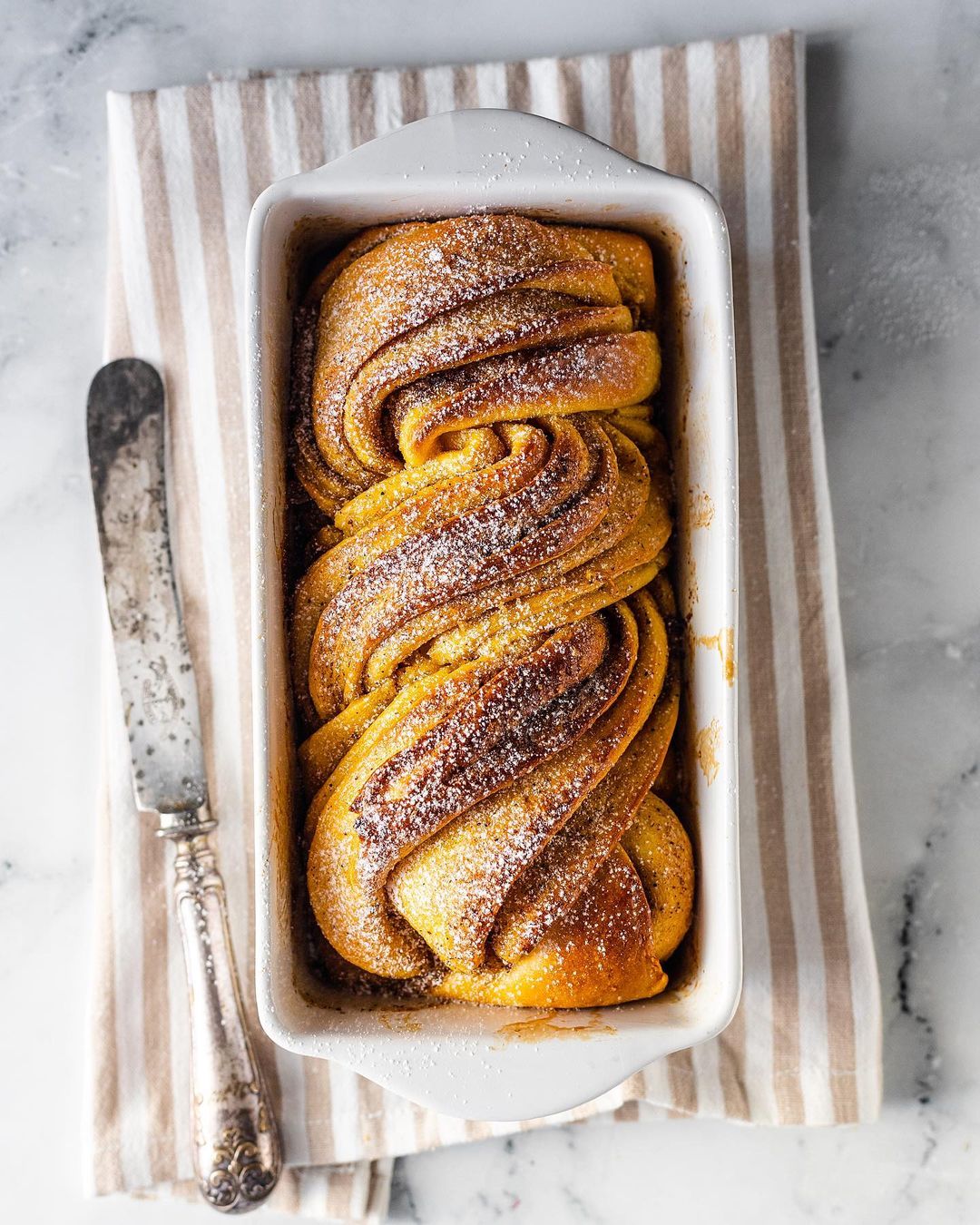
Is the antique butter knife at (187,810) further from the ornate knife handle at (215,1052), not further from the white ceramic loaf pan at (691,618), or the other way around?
the white ceramic loaf pan at (691,618)

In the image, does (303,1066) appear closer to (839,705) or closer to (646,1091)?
(646,1091)

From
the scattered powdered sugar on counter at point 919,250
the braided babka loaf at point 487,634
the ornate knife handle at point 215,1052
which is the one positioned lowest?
the ornate knife handle at point 215,1052

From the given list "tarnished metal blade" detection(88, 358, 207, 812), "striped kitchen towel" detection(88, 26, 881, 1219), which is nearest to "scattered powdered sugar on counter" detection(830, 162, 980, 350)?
"striped kitchen towel" detection(88, 26, 881, 1219)

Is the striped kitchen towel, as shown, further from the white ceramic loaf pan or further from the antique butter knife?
the white ceramic loaf pan

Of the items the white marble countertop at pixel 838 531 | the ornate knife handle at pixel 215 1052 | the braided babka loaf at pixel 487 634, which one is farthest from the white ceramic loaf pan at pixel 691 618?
the white marble countertop at pixel 838 531

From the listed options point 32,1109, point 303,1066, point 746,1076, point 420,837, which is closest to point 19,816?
point 32,1109

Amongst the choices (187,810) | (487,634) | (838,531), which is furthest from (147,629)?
(838,531)

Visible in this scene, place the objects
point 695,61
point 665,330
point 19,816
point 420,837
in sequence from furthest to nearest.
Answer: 1. point 19,816
2. point 695,61
3. point 665,330
4. point 420,837
